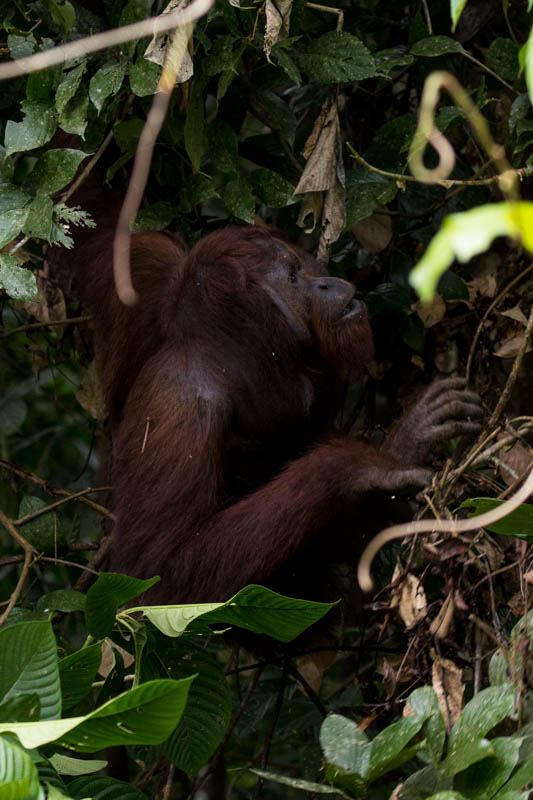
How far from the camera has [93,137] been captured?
275cm

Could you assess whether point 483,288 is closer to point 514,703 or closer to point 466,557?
point 466,557

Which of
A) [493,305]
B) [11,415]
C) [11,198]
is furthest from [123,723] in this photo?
[11,415]

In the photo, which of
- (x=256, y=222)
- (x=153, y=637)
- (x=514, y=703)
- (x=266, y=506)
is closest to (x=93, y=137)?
(x=256, y=222)

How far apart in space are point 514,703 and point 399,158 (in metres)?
1.77

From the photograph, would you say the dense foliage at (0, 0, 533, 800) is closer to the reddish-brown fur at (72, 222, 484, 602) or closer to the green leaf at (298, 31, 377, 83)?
the green leaf at (298, 31, 377, 83)

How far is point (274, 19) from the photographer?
7.77 ft

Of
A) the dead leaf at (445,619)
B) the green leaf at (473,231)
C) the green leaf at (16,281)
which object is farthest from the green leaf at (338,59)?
the green leaf at (473,231)

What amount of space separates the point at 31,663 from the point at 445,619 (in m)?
0.85

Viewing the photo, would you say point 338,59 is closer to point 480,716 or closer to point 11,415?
point 480,716

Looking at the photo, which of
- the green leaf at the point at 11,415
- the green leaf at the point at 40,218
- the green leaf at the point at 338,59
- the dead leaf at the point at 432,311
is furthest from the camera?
the green leaf at the point at 11,415

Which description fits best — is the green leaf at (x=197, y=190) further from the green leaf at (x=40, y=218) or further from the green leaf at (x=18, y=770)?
the green leaf at (x=18, y=770)

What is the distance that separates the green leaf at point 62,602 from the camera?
8.82ft

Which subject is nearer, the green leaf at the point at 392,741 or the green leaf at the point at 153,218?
the green leaf at the point at 392,741

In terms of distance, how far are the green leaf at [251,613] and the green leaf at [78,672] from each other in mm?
144
